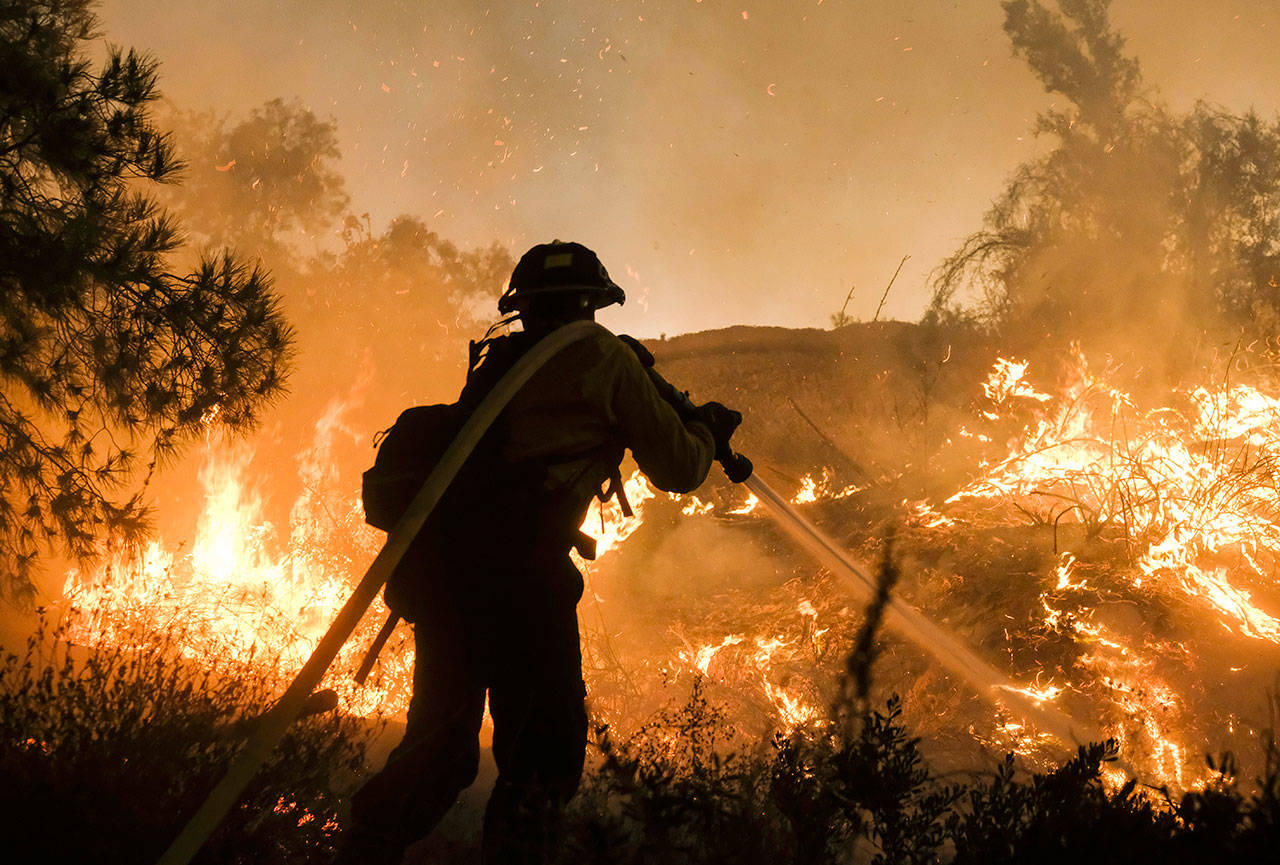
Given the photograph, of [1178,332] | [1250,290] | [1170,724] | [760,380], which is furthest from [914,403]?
[1170,724]

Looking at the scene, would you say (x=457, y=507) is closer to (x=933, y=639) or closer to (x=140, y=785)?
(x=140, y=785)

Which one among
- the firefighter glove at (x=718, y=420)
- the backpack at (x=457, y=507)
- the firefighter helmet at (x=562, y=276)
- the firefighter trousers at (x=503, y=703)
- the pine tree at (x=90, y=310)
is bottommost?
the firefighter trousers at (x=503, y=703)


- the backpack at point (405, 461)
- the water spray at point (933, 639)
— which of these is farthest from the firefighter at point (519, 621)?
the water spray at point (933, 639)

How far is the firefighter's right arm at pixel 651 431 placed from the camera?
2.48 m

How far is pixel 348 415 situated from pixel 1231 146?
43.5ft

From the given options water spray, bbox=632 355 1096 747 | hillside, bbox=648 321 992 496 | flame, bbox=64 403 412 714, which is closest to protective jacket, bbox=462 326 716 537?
water spray, bbox=632 355 1096 747

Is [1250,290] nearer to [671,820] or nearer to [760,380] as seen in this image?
[760,380]

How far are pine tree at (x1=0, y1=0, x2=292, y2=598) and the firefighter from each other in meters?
3.30

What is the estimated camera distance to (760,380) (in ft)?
32.8

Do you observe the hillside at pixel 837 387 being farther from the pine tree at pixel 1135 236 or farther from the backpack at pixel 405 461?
the backpack at pixel 405 461

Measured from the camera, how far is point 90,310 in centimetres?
456

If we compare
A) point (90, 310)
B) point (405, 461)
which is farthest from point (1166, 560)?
point (90, 310)

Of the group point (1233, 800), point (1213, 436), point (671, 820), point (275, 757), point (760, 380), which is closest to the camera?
point (1233, 800)

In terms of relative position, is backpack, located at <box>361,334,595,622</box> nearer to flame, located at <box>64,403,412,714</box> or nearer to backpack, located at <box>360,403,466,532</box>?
backpack, located at <box>360,403,466,532</box>
